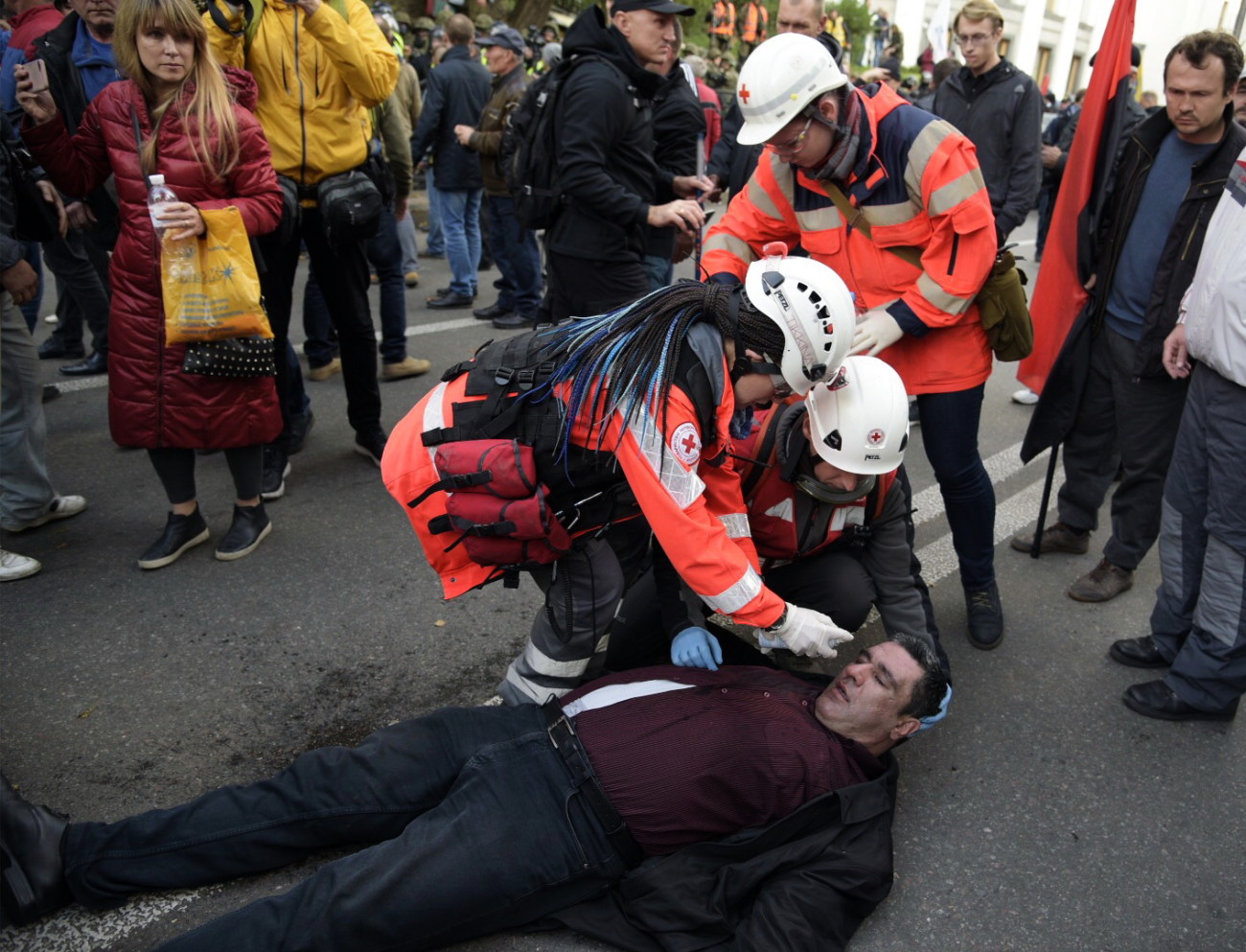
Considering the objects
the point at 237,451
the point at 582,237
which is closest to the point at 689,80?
the point at 582,237

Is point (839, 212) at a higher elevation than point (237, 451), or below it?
higher

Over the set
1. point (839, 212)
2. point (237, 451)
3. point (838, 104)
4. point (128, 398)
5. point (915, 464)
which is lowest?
point (915, 464)

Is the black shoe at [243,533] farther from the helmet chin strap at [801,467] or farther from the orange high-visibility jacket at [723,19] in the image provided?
the orange high-visibility jacket at [723,19]

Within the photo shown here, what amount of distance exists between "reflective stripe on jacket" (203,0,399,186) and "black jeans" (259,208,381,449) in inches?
9.9

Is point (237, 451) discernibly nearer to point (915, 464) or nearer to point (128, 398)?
point (128, 398)

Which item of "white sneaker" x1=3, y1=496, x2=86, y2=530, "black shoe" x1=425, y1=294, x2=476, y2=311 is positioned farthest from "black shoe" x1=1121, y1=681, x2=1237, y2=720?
"black shoe" x1=425, y1=294, x2=476, y2=311

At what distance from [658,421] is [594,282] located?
216 centimetres

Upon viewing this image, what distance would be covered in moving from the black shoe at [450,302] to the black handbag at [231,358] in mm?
3928

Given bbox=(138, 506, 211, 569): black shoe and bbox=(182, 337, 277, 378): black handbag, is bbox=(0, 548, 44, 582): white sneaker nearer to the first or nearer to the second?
bbox=(138, 506, 211, 569): black shoe

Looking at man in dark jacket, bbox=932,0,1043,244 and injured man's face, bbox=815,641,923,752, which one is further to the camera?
man in dark jacket, bbox=932,0,1043,244

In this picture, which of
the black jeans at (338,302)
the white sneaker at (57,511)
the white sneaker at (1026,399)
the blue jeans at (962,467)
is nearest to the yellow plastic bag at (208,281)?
the black jeans at (338,302)

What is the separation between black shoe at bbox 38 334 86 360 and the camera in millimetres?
5695

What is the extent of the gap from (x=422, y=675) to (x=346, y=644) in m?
0.32

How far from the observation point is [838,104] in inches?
107
